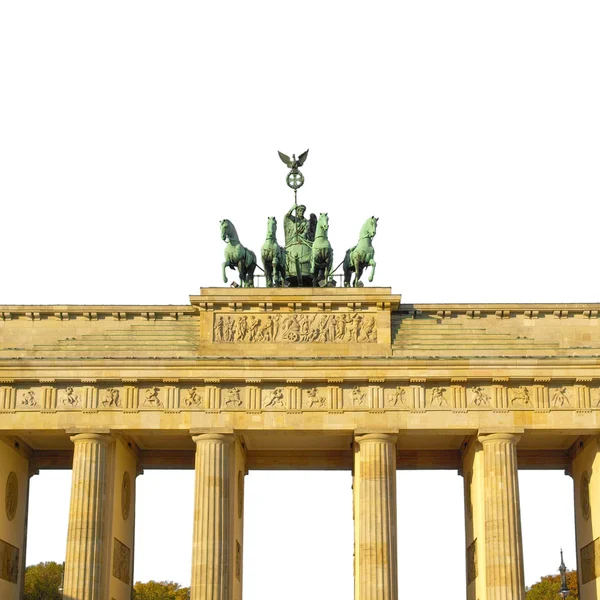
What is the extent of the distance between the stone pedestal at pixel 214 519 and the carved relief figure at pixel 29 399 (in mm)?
6395

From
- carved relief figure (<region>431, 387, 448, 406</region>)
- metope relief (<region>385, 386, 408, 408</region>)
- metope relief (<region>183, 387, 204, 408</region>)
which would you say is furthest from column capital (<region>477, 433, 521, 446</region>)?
metope relief (<region>183, 387, 204, 408</region>)

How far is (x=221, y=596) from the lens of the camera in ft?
146

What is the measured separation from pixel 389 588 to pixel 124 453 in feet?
40.9

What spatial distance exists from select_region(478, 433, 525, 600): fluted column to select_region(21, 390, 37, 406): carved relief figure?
17.2 metres

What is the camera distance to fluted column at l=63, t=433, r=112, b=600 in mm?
44625

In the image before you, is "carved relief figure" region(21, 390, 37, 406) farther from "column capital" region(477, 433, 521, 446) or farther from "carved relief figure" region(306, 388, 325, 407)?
"column capital" region(477, 433, 521, 446)

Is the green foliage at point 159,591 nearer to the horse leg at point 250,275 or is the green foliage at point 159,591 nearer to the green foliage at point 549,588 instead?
the green foliage at point 549,588

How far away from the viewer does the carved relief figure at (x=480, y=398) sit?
153ft

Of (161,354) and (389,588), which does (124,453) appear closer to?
(161,354)

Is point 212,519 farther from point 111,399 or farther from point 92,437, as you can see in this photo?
point 111,399

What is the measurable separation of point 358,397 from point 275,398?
3.18m

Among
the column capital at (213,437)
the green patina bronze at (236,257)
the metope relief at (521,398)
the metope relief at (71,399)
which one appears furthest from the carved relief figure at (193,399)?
the metope relief at (521,398)

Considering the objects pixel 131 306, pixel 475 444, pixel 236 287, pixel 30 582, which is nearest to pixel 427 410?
pixel 475 444

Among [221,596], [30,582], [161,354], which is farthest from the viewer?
[30,582]
